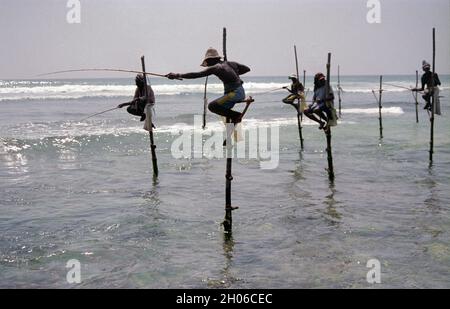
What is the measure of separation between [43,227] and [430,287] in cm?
737

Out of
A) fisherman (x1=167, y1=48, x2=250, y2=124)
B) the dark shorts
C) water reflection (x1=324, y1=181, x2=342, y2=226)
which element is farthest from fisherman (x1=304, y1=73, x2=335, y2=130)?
the dark shorts

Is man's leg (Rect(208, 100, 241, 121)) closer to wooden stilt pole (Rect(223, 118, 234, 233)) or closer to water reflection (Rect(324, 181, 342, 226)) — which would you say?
wooden stilt pole (Rect(223, 118, 234, 233))

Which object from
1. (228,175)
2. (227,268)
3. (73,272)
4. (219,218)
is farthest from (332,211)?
(73,272)

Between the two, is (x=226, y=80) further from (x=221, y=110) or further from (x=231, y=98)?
(x=221, y=110)

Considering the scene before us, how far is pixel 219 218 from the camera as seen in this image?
432 inches

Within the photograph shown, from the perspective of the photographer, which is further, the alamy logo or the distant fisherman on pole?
the distant fisherman on pole

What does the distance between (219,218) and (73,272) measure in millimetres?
3788

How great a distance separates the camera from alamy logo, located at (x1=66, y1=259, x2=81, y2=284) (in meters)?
7.71

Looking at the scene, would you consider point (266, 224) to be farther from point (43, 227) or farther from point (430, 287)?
point (43, 227)

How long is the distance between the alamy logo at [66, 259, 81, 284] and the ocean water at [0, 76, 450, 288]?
87mm

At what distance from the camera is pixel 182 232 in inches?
394

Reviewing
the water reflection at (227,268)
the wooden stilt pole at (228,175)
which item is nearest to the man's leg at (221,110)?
the wooden stilt pole at (228,175)

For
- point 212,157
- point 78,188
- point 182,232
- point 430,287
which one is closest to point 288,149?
point 212,157
